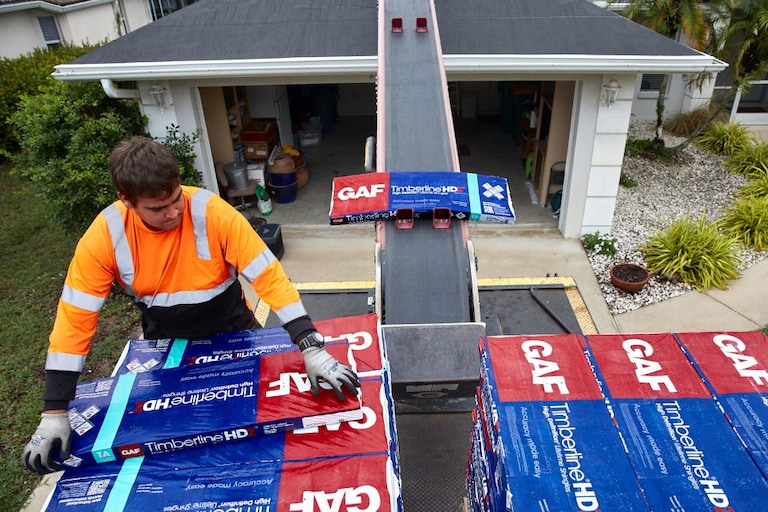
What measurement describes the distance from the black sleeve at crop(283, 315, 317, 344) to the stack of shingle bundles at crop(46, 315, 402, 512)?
0.90ft

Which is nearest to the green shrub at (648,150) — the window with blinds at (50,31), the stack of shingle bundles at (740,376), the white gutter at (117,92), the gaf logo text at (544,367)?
the white gutter at (117,92)

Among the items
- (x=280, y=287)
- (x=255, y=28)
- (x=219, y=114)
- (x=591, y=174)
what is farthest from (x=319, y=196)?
(x=280, y=287)

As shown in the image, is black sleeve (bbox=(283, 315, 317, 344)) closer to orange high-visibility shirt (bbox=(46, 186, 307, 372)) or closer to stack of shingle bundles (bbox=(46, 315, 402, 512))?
orange high-visibility shirt (bbox=(46, 186, 307, 372))

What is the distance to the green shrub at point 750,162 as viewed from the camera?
10773mm

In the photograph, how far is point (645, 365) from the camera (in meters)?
2.65

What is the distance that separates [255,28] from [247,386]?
686cm

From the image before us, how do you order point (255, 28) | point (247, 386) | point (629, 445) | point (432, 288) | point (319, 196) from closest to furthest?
1. point (629, 445)
2. point (247, 386)
3. point (432, 288)
4. point (255, 28)
5. point (319, 196)

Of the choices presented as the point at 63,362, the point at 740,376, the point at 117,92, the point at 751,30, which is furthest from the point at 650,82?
the point at 63,362

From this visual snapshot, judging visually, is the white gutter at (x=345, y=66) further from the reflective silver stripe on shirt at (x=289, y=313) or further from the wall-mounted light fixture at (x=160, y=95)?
the reflective silver stripe on shirt at (x=289, y=313)

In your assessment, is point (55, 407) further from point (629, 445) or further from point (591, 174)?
point (591, 174)

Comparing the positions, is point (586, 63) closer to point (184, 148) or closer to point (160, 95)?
point (184, 148)

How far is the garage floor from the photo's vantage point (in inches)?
Answer: 402

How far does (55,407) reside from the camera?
8.66ft

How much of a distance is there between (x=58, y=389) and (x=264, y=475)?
1.13m
